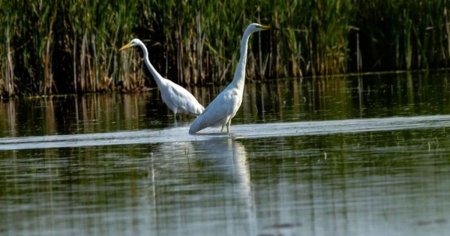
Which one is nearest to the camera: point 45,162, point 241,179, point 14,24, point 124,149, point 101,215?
point 101,215

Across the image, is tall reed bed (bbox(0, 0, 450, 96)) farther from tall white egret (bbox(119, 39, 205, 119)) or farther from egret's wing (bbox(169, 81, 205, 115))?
egret's wing (bbox(169, 81, 205, 115))

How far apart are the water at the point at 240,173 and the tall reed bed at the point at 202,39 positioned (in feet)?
20.4

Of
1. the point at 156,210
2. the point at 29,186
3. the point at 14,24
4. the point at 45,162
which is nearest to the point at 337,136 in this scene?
the point at 45,162

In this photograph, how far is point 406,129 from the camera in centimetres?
1439

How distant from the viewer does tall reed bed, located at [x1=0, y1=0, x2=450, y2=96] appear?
2611cm

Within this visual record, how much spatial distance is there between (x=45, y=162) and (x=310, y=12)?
57.4 ft

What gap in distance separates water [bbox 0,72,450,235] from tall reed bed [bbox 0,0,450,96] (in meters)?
6.22

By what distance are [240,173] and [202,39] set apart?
16.9 meters

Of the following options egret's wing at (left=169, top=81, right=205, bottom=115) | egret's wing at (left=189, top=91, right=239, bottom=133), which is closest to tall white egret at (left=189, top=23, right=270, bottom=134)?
egret's wing at (left=189, top=91, right=239, bottom=133)

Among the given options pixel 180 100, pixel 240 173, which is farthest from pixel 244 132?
pixel 240 173

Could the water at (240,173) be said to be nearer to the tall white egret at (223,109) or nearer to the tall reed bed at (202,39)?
the tall white egret at (223,109)

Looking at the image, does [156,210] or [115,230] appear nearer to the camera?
[115,230]

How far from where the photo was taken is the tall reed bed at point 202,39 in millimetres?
26109

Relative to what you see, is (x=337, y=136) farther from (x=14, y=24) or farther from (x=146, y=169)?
(x=14, y=24)
